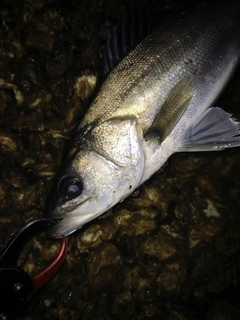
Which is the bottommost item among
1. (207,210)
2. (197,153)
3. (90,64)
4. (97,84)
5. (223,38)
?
(207,210)

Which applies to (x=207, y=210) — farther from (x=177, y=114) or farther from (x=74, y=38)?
(x=74, y=38)

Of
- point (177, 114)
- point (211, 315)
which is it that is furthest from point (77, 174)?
point (211, 315)

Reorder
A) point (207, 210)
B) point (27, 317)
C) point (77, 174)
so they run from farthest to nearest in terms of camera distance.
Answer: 1. point (207, 210)
2. point (27, 317)
3. point (77, 174)

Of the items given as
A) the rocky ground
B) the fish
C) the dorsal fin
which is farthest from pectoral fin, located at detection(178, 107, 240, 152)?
the dorsal fin

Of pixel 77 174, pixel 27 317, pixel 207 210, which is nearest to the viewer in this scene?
pixel 77 174

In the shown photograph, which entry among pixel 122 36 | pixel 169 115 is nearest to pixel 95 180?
pixel 169 115

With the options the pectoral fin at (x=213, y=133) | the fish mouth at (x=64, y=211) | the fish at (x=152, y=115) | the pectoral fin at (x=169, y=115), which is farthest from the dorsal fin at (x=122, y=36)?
the fish mouth at (x=64, y=211)

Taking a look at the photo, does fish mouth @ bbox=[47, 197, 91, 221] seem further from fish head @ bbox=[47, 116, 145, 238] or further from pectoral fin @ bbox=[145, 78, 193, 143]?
pectoral fin @ bbox=[145, 78, 193, 143]

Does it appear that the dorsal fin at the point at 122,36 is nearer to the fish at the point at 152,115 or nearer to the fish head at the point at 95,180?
the fish at the point at 152,115
